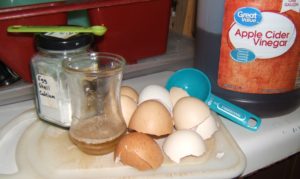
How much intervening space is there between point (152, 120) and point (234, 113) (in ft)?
0.53

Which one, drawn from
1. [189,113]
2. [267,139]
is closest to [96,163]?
[189,113]

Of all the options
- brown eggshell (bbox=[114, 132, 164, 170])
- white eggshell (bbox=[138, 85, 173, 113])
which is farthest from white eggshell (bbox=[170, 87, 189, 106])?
brown eggshell (bbox=[114, 132, 164, 170])

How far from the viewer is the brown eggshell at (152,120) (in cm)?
45

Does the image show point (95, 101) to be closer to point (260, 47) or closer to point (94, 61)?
point (94, 61)

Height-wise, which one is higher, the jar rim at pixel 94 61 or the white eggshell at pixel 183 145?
the jar rim at pixel 94 61

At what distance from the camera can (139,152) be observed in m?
0.42

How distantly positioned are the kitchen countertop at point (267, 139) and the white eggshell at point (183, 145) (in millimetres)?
87

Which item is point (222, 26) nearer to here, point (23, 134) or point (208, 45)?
point (208, 45)

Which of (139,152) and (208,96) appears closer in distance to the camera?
(139,152)

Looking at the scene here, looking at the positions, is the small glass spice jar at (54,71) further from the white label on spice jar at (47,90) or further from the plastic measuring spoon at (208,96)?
the plastic measuring spoon at (208,96)

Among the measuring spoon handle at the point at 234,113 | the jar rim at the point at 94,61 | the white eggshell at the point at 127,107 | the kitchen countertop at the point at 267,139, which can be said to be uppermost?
the jar rim at the point at 94,61

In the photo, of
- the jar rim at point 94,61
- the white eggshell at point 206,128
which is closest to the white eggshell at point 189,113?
the white eggshell at point 206,128

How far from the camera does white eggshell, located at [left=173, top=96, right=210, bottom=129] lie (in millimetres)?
473

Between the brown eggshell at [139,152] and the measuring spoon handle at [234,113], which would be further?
the measuring spoon handle at [234,113]
